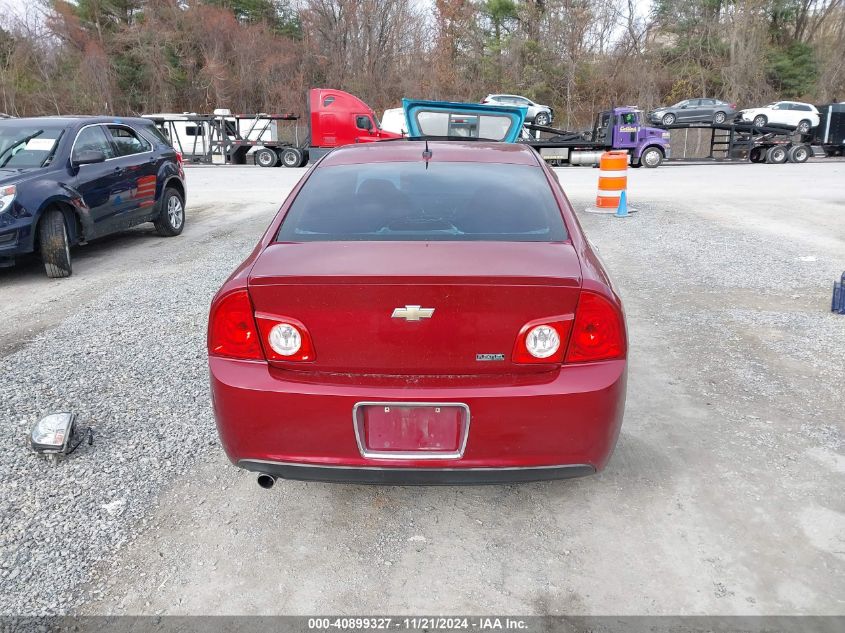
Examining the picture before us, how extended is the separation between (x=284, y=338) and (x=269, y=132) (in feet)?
87.8

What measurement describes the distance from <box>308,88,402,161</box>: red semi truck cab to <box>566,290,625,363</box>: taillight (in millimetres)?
22129

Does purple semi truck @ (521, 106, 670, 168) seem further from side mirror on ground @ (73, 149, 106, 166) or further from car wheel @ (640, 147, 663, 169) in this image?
side mirror on ground @ (73, 149, 106, 166)

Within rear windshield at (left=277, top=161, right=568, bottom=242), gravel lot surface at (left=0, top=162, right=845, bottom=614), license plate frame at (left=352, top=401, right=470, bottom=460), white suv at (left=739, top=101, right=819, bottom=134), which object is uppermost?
white suv at (left=739, top=101, right=819, bottom=134)

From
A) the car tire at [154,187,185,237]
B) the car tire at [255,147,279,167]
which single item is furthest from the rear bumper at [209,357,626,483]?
the car tire at [255,147,279,167]

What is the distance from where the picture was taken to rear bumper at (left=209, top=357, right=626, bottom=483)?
97.0 inches

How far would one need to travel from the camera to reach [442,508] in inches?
120

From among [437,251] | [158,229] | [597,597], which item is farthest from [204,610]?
[158,229]

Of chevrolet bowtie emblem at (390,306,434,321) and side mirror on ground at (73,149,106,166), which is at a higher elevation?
side mirror on ground at (73,149,106,166)

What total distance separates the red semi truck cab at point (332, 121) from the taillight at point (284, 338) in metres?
22.0

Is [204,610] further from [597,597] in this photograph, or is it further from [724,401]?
A: [724,401]

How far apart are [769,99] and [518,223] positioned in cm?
4737

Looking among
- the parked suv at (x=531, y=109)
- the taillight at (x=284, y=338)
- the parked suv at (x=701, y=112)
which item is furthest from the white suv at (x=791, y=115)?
the taillight at (x=284, y=338)

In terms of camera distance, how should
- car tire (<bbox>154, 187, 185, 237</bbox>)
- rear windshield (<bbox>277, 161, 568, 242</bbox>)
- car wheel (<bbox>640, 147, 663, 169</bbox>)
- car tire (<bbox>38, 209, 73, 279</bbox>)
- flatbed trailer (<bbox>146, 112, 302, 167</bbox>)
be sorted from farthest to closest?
flatbed trailer (<bbox>146, 112, 302, 167</bbox>)
car wheel (<bbox>640, 147, 663, 169</bbox>)
car tire (<bbox>154, 187, 185, 237</bbox>)
car tire (<bbox>38, 209, 73, 279</bbox>)
rear windshield (<bbox>277, 161, 568, 242</bbox>)

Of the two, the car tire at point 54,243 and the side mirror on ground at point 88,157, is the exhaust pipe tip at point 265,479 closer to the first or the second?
the car tire at point 54,243
